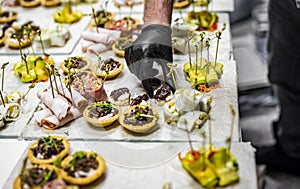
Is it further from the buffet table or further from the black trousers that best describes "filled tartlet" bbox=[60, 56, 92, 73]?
the black trousers

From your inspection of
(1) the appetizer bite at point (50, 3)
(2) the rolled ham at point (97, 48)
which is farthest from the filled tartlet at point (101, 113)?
(1) the appetizer bite at point (50, 3)

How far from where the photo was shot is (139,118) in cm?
168

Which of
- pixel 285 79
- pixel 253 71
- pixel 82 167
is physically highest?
pixel 82 167

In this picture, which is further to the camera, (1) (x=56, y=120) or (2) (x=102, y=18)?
(2) (x=102, y=18)

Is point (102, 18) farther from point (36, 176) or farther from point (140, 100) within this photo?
point (36, 176)

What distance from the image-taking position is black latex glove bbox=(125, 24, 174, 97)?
73.7 inches

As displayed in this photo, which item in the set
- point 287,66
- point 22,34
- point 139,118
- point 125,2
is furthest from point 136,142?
point 125,2

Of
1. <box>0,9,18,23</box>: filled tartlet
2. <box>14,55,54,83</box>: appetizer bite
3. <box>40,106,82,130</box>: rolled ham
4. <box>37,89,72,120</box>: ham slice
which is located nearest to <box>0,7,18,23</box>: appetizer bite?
<box>0,9,18,23</box>: filled tartlet

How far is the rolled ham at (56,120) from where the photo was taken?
1.72 metres

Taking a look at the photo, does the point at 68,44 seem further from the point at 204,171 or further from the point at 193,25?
the point at 204,171

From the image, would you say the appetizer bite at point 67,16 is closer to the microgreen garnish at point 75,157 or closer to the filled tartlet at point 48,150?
the filled tartlet at point 48,150

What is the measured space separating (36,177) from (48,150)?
0.14 meters

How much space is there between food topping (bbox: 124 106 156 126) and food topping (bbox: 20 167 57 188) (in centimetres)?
35

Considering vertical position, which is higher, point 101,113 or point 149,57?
point 149,57
